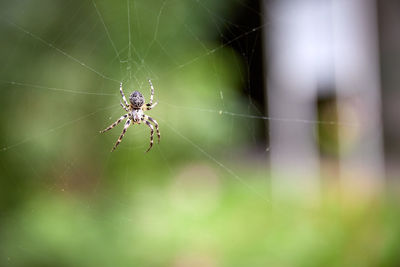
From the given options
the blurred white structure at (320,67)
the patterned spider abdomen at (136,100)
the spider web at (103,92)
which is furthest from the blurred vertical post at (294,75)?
the patterned spider abdomen at (136,100)

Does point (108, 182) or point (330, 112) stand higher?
point (330, 112)

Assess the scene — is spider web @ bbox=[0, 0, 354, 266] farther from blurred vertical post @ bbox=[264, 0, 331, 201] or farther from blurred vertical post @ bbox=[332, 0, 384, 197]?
blurred vertical post @ bbox=[332, 0, 384, 197]

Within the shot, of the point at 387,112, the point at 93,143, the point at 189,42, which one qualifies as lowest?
the point at 93,143

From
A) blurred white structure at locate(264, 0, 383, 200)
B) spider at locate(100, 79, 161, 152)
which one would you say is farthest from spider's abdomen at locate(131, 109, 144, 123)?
blurred white structure at locate(264, 0, 383, 200)

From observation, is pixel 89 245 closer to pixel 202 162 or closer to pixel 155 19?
pixel 202 162

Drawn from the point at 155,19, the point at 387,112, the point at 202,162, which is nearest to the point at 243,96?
the point at 202,162
